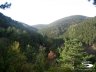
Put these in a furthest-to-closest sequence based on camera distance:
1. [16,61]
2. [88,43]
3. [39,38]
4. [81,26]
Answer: [81,26], [88,43], [39,38], [16,61]

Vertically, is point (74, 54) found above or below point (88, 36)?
above

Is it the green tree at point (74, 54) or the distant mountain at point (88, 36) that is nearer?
the green tree at point (74, 54)

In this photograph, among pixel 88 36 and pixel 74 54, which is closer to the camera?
pixel 74 54

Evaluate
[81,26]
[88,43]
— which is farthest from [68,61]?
[81,26]

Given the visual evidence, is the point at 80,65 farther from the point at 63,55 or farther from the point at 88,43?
the point at 88,43

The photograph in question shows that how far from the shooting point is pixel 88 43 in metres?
173

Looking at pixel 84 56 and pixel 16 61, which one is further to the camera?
pixel 84 56

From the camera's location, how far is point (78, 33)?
18225 centimetres

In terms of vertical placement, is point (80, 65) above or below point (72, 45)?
below

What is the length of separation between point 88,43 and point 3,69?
14845cm

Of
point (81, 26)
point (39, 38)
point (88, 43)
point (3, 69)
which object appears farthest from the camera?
point (81, 26)

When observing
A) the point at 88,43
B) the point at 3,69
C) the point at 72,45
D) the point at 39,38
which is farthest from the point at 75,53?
the point at 88,43

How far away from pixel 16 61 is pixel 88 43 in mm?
145800

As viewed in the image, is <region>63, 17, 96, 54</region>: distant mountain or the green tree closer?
the green tree
